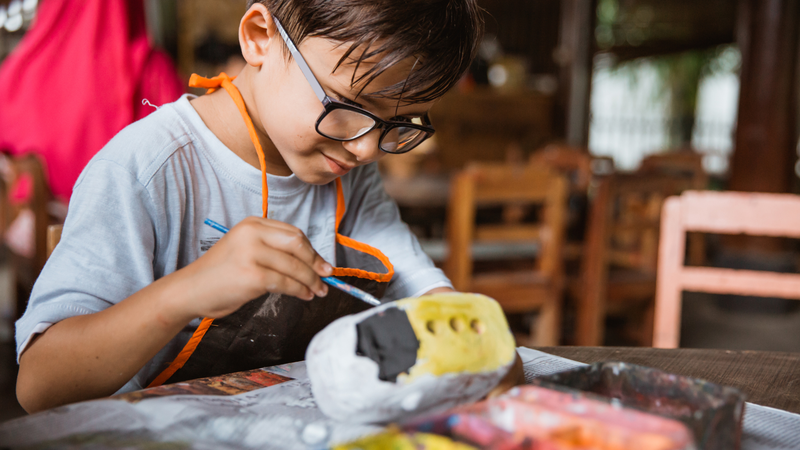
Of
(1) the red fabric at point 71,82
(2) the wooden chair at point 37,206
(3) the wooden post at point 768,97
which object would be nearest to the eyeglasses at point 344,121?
(2) the wooden chair at point 37,206

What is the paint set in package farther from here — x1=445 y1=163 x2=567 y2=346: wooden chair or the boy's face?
x1=445 y1=163 x2=567 y2=346: wooden chair

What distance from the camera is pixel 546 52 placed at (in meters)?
7.29

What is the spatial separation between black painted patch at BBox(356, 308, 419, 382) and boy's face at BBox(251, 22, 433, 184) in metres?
0.31

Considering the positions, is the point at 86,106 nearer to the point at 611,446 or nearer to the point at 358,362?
the point at 358,362

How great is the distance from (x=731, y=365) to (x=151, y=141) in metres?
0.94

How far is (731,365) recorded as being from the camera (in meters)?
0.93

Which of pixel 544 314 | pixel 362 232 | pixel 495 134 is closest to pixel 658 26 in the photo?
pixel 495 134

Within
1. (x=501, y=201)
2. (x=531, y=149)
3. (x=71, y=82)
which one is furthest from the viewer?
(x=531, y=149)

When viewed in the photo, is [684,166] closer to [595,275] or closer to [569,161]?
[569,161]

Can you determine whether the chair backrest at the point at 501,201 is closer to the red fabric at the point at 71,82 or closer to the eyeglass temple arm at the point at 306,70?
the red fabric at the point at 71,82

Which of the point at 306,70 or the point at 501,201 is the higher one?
the point at 306,70

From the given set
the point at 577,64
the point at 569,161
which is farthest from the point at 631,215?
the point at 577,64

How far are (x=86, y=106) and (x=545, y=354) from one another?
1.73 meters

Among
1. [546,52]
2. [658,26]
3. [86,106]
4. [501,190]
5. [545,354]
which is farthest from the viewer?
[658,26]
